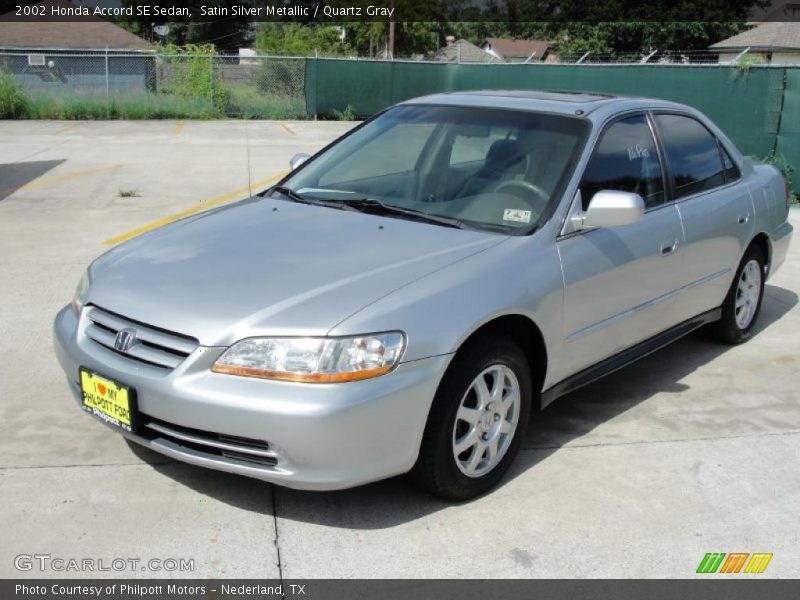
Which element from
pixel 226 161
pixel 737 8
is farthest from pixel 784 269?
pixel 737 8

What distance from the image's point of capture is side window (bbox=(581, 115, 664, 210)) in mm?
4340

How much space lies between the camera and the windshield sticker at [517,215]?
4.07 metres

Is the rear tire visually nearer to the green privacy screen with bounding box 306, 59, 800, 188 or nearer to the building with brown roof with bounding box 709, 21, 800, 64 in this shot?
the green privacy screen with bounding box 306, 59, 800, 188

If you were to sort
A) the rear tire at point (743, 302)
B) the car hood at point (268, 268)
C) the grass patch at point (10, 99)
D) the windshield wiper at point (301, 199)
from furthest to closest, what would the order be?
the grass patch at point (10, 99) < the rear tire at point (743, 302) < the windshield wiper at point (301, 199) < the car hood at point (268, 268)

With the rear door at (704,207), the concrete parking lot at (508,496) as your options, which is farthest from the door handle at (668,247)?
the concrete parking lot at (508,496)

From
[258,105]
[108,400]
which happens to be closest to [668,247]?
[108,400]

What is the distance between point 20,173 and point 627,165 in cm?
1055

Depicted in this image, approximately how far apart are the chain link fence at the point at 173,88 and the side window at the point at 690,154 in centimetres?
2078

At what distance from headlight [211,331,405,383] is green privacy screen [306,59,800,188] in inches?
418

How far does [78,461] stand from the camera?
13.0ft

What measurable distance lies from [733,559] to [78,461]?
274cm

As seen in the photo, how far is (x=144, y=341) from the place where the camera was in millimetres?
3387

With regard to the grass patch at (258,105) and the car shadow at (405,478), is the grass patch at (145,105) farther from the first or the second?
the car shadow at (405,478)

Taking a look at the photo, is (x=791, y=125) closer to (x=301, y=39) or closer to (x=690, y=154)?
(x=690, y=154)
